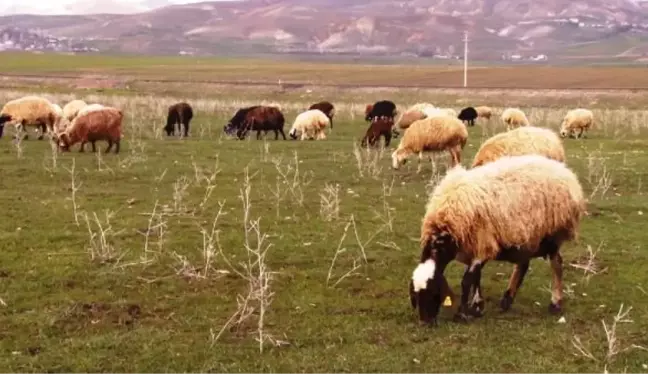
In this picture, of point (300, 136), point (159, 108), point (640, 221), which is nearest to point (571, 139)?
point (300, 136)

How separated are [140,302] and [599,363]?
17.9 feet

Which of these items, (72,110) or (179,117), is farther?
(179,117)

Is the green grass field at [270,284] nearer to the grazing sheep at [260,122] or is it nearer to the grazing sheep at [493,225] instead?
the grazing sheep at [493,225]

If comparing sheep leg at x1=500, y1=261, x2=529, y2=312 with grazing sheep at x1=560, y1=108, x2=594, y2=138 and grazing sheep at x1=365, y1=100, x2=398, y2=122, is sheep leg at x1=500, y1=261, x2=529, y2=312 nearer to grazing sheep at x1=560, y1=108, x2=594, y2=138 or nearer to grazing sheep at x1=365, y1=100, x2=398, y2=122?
grazing sheep at x1=560, y1=108, x2=594, y2=138

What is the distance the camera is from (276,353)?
8539 mm

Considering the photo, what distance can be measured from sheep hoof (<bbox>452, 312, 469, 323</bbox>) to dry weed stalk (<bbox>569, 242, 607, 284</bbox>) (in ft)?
8.55

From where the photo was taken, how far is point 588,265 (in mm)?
11406

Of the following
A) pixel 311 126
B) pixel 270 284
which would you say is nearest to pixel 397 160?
pixel 311 126

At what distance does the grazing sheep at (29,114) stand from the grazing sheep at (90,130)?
14.0 feet

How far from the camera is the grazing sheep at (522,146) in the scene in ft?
51.0

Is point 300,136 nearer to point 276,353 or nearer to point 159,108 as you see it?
point 159,108

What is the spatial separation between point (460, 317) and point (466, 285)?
436 mm

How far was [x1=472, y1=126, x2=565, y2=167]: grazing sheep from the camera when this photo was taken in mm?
15547

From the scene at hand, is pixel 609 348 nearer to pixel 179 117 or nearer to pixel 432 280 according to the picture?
pixel 432 280
